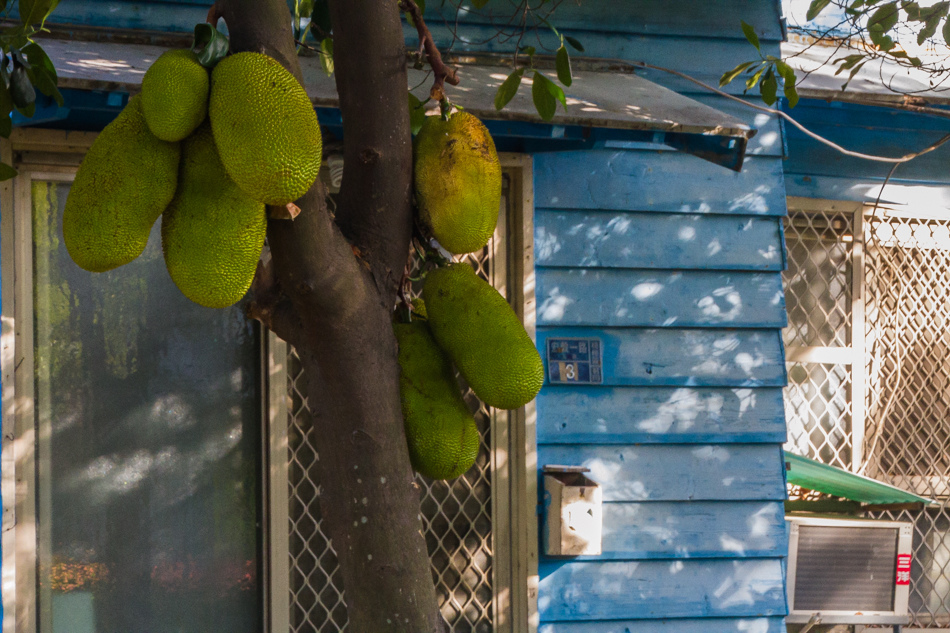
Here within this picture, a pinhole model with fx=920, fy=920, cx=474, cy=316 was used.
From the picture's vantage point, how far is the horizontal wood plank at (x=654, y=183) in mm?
3691

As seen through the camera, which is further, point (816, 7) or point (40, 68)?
point (816, 7)

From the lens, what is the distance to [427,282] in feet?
5.37

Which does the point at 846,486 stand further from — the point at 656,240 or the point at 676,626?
the point at 656,240

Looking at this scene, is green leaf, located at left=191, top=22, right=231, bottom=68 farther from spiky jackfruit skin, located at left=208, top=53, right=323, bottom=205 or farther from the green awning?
the green awning

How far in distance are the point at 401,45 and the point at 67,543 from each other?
2.48 meters

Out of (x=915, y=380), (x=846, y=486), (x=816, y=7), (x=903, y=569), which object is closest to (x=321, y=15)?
(x=816, y=7)

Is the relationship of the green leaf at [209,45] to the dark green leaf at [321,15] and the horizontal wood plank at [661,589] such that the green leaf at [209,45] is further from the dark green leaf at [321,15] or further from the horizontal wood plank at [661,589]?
the horizontal wood plank at [661,589]

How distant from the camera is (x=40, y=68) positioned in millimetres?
1884

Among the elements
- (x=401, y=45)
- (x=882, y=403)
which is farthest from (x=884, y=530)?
(x=401, y=45)

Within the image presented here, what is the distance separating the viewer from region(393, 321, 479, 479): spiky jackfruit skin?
58.7 inches

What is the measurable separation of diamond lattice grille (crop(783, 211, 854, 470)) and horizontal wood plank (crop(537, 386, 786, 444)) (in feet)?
3.30

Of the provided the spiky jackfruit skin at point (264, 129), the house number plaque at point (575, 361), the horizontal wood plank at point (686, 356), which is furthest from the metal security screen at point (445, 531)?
the spiky jackfruit skin at point (264, 129)

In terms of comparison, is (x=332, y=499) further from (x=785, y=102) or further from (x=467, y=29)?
(x=785, y=102)

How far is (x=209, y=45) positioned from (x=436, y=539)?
8.47 ft
